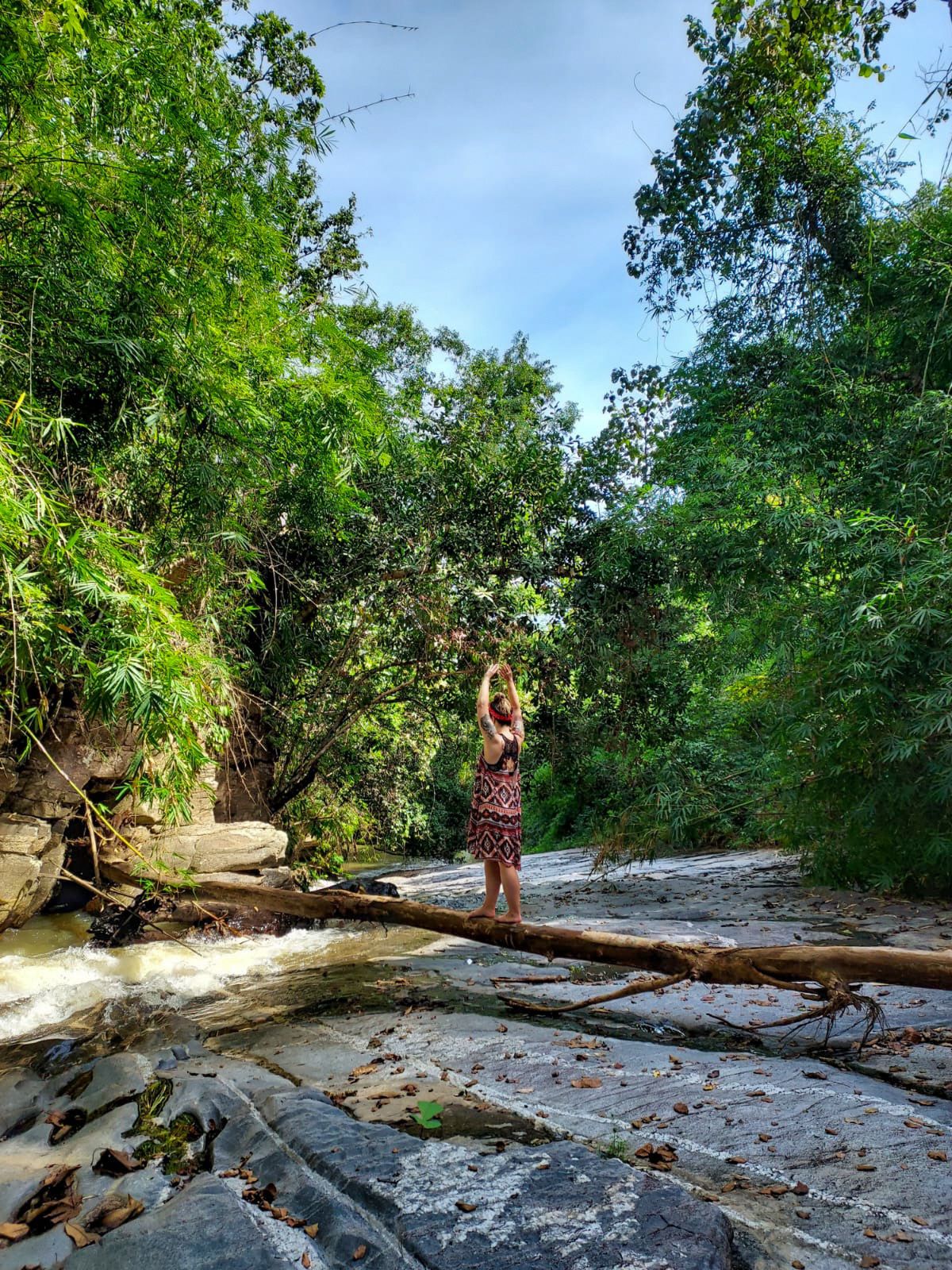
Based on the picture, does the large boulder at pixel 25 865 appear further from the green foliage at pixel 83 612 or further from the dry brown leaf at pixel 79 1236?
the dry brown leaf at pixel 79 1236

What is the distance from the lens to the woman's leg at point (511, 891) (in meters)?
5.04

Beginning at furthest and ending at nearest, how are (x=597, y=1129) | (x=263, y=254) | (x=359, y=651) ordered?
1. (x=359, y=651)
2. (x=263, y=254)
3. (x=597, y=1129)

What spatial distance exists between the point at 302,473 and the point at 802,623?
17.7 feet

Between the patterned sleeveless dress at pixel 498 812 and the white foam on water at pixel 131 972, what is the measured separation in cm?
226

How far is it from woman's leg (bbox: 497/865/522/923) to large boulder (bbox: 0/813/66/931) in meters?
4.34

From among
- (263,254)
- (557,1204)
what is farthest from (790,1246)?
(263,254)

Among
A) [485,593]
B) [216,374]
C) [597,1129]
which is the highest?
[216,374]

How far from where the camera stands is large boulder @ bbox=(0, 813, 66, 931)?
6.38 m

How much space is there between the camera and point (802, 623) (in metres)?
7.44

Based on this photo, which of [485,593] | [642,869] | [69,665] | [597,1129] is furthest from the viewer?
[642,869]

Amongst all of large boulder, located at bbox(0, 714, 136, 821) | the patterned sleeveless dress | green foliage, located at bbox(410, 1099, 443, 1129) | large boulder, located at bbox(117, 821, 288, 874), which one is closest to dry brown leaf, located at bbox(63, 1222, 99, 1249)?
green foliage, located at bbox(410, 1099, 443, 1129)

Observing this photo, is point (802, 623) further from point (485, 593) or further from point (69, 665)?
point (69, 665)

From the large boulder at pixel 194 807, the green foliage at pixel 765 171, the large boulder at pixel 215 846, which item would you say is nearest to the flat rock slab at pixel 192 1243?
the large boulder at pixel 194 807

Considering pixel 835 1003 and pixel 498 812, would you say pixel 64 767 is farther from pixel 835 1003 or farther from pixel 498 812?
pixel 835 1003
